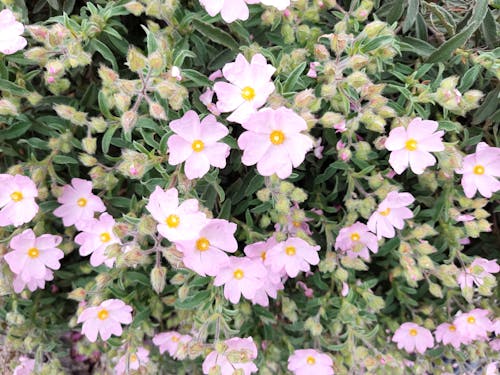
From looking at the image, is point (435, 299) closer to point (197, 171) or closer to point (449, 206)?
point (449, 206)

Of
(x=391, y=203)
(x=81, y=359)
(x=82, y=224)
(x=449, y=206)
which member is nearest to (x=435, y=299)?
(x=449, y=206)

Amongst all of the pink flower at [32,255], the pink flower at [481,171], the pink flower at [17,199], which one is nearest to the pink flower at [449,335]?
the pink flower at [481,171]

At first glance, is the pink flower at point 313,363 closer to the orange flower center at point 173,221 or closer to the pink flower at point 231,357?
the pink flower at point 231,357

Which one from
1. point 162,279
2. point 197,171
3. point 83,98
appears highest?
point 197,171

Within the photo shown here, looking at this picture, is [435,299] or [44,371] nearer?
[44,371]

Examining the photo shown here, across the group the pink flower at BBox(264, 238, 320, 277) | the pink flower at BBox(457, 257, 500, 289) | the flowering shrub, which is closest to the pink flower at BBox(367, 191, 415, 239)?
the flowering shrub

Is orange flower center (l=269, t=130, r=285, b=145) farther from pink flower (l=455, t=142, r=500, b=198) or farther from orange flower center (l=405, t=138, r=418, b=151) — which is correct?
pink flower (l=455, t=142, r=500, b=198)

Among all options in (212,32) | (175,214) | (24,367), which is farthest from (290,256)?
(24,367)
